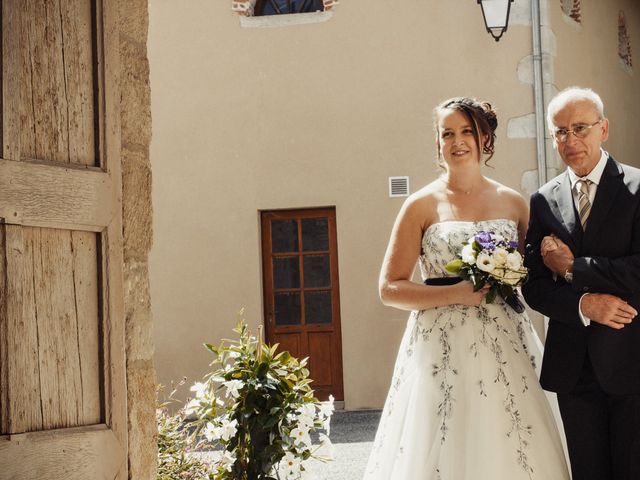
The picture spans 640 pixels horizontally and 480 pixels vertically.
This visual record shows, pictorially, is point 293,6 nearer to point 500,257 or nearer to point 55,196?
point 500,257

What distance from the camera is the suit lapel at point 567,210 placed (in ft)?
12.0

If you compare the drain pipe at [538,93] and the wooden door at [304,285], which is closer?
the drain pipe at [538,93]

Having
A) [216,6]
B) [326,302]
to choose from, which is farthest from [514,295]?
[216,6]

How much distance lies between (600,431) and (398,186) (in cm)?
755

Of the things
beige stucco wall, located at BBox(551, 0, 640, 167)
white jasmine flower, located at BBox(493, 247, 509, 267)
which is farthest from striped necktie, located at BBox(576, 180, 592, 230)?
beige stucco wall, located at BBox(551, 0, 640, 167)

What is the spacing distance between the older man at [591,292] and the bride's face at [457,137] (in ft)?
1.86

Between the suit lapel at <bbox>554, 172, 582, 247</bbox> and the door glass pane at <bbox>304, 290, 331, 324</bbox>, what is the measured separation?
7.39 m

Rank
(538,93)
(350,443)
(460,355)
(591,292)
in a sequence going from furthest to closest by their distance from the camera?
1. (538,93)
2. (350,443)
3. (460,355)
4. (591,292)

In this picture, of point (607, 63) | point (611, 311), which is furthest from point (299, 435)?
point (607, 63)

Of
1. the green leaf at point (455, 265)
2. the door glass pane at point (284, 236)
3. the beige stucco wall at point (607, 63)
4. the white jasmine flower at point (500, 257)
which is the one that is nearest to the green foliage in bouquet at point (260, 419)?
the green leaf at point (455, 265)

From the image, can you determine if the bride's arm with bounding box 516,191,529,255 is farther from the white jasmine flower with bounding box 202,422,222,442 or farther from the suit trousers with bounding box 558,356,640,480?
the white jasmine flower with bounding box 202,422,222,442

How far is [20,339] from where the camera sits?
316cm

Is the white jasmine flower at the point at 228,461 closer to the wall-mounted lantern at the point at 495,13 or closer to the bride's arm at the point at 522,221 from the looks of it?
the bride's arm at the point at 522,221

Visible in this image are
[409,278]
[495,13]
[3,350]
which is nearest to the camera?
[3,350]
